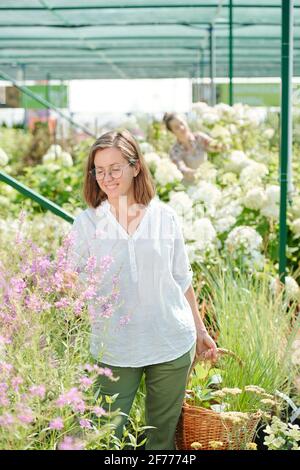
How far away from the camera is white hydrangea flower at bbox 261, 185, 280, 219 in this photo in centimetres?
471

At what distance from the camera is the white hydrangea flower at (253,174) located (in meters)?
5.22

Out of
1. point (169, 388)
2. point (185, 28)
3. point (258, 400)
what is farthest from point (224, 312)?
point (185, 28)

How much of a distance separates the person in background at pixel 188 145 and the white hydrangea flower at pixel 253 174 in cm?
107

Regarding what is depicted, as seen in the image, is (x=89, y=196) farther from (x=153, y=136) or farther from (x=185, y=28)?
A: (x=185, y=28)

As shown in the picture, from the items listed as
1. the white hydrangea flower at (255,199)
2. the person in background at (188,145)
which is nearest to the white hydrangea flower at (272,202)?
the white hydrangea flower at (255,199)

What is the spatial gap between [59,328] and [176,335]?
0.35m

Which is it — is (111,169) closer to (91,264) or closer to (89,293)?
(91,264)

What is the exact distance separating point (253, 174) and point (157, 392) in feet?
9.28

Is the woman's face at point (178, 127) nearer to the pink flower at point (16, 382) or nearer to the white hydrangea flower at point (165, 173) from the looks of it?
the white hydrangea flower at point (165, 173)

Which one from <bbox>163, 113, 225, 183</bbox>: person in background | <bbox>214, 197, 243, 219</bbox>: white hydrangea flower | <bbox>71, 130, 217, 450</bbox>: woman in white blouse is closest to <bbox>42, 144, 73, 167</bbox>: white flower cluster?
<bbox>163, 113, 225, 183</bbox>: person in background

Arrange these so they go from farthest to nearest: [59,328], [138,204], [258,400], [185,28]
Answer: [185,28] < [258,400] < [138,204] < [59,328]

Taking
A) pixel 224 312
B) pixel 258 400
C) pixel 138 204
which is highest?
pixel 138 204

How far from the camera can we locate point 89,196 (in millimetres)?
2715
